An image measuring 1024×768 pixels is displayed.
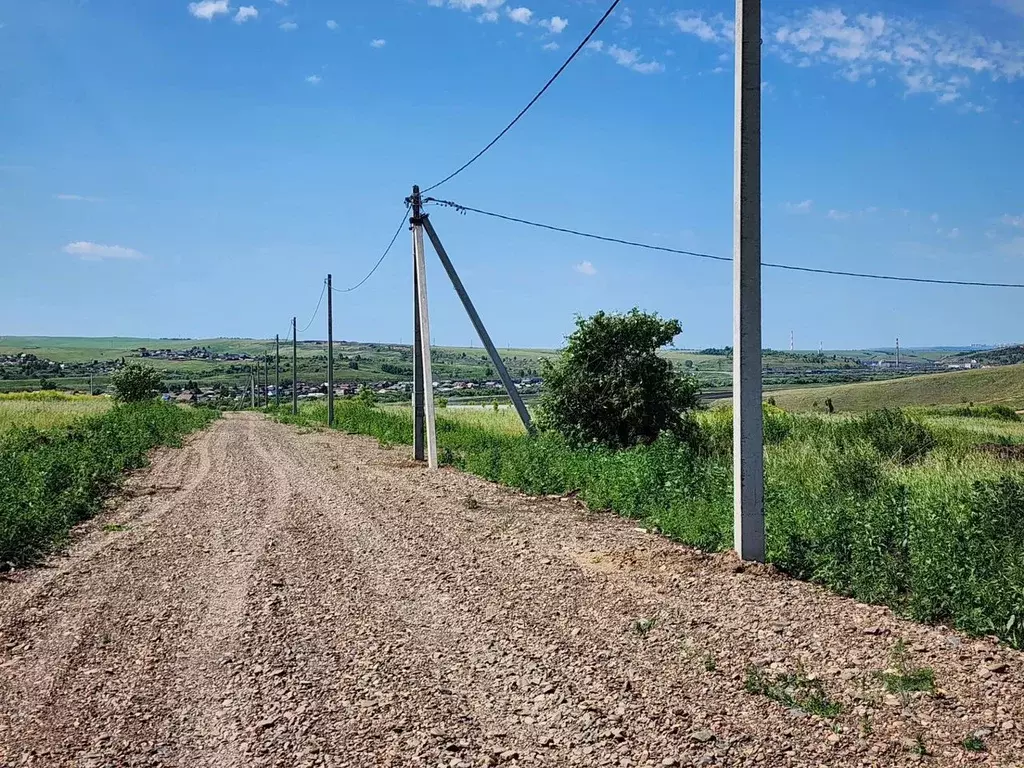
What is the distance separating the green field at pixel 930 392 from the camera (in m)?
55.9

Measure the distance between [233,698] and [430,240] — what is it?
1577cm

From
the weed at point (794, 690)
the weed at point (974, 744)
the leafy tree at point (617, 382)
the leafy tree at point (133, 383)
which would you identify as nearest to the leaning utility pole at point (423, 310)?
the leafy tree at point (617, 382)

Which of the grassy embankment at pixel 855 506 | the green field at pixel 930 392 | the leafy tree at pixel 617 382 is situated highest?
the leafy tree at pixel 617 382

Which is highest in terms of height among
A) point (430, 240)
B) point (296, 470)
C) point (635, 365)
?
point (430, 240)

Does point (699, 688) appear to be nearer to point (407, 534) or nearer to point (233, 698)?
point (233, 698)

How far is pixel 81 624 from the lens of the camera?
6.86 m

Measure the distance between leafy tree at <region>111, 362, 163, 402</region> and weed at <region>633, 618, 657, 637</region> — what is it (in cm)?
6420

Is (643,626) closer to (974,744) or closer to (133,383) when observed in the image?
(974,744)

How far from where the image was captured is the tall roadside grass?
980cm

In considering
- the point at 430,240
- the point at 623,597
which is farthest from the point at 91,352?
the point at 623,597

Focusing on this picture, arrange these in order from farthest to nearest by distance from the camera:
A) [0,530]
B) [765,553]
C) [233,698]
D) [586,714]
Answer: [0,530], [765,553], [233,698], [586,714]

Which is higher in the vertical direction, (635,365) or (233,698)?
(635,365)

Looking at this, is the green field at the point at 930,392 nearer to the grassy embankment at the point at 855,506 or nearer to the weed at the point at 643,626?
the grassy embankment at the point at 855,506

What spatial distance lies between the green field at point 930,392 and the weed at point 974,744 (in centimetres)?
4960
